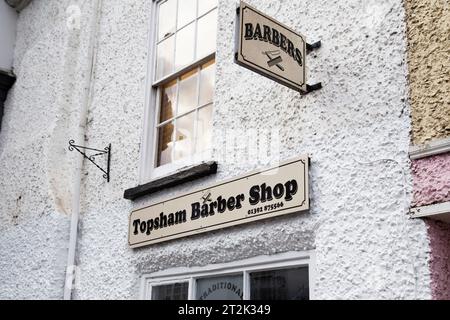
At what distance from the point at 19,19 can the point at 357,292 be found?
645 cm

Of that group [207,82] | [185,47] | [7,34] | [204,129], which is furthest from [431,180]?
[7,34]

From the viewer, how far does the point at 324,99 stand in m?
3.74

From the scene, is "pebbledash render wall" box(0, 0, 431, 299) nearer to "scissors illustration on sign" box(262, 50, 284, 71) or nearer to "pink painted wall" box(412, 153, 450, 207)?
"pink painted wall" box(412, 153, 450, 207)

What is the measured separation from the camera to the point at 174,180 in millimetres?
4668

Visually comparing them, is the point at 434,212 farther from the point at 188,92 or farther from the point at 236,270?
the point at 188,92

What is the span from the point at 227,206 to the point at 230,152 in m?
0.41

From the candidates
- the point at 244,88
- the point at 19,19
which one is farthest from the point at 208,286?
the point at 19,19

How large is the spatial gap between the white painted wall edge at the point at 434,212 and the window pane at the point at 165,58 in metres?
2.86

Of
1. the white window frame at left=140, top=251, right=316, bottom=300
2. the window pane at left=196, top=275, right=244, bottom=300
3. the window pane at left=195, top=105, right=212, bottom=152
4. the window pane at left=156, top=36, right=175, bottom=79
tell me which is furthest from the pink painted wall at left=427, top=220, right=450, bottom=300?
the window pane at left=156, top=36, right=175, bottom=79

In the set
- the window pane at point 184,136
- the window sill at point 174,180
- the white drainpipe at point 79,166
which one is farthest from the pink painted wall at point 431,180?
the white drainpipe at point 79,166

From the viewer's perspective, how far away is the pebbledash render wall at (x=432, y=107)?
3.05 metres

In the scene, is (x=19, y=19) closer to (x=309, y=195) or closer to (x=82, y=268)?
(x=82, y=268)

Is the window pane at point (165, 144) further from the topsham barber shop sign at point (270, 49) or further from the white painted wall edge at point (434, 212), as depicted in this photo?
the white painted wall edge at point (434, 212)

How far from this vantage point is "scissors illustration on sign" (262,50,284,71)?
352 centimetres
